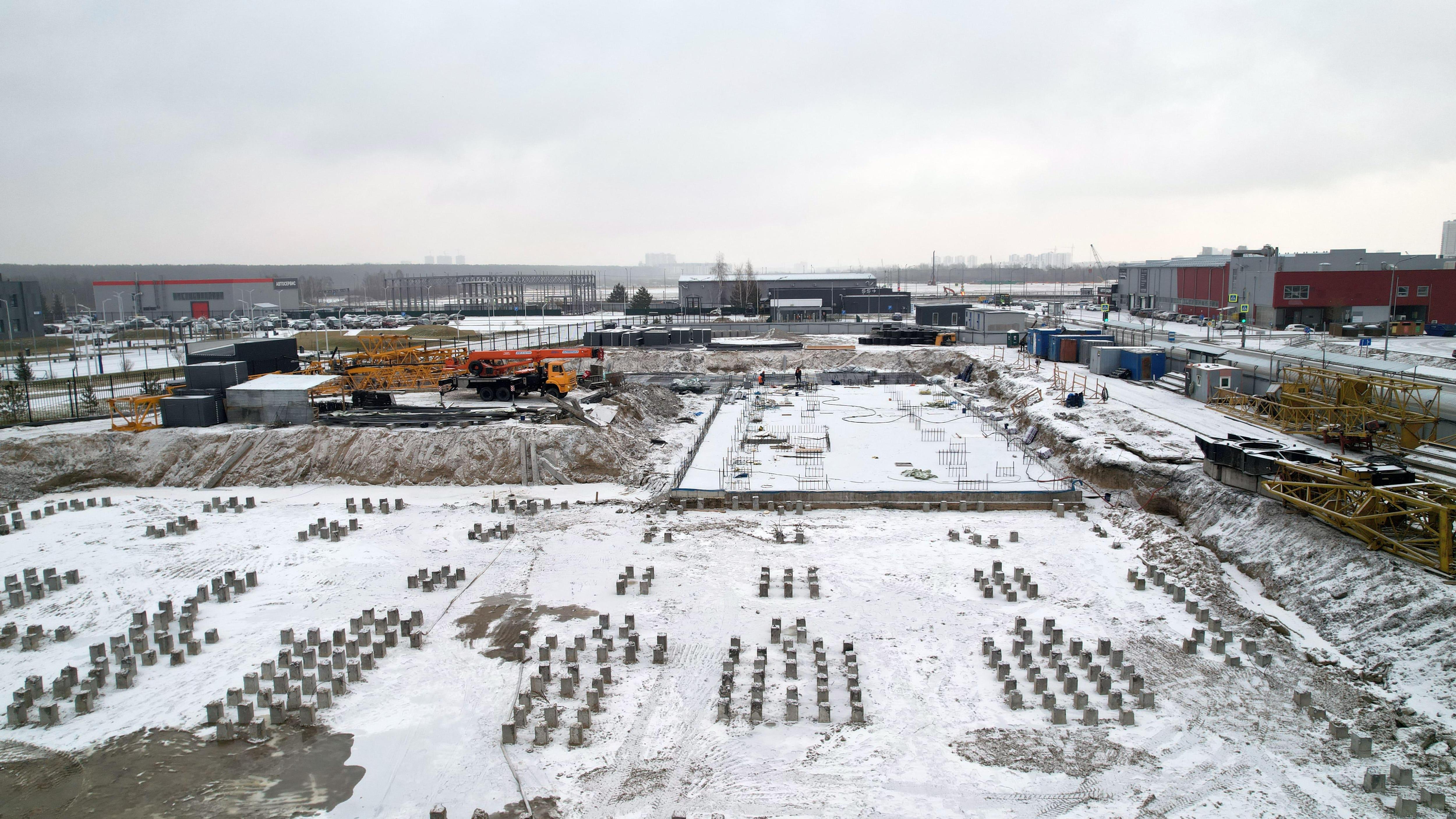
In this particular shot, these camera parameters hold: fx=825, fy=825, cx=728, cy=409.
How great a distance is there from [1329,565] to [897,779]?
9.08 m

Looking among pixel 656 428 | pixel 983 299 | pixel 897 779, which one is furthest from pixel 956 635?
pixel 983 299

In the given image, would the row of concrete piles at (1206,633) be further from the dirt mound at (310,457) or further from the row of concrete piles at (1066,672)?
the dirt mound at (310,457)

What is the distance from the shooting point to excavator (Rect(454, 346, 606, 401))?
2766cm

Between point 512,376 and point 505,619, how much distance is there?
1588 centimetres

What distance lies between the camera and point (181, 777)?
363 inches

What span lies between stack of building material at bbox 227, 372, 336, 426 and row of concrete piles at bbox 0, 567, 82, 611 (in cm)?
981

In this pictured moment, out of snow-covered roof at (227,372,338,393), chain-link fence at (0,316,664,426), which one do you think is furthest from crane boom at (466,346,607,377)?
snow-covered roof at (227,372,338,393)

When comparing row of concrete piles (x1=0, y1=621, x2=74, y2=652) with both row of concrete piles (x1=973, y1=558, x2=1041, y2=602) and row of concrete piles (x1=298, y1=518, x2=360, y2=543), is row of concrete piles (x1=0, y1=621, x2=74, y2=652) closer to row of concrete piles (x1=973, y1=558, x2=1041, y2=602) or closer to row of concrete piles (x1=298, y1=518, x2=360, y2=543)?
row of concrete piles (x1=298, y1=518, x2=360, y2=543)

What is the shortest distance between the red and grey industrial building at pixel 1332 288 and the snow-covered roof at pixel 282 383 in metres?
42.5

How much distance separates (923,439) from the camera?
81.8ft

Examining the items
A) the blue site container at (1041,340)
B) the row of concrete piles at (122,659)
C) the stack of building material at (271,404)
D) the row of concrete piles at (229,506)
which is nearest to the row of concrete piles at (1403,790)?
the row of concrete piles at (122,659)

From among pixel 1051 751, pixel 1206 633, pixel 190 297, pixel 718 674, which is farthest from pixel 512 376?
pixel 190 297

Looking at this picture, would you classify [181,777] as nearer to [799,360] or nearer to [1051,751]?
[1051,751]

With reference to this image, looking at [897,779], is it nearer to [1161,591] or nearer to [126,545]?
[1161,591]
